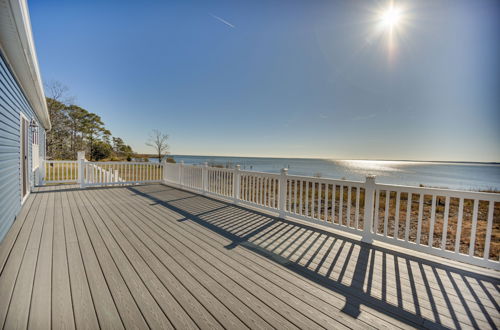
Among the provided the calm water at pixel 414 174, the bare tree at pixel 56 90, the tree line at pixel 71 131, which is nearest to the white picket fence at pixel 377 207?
the calm water at pixel 414 174

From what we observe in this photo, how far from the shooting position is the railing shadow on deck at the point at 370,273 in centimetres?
151

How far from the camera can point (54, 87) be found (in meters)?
15.7

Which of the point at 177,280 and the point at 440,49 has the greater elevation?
the point at 440,49

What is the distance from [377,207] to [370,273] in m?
0.90

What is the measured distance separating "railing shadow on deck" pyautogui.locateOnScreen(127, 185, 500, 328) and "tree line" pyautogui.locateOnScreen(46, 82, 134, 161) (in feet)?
61.6

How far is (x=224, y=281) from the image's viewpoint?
5.99 feet

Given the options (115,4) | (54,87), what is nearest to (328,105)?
(115,4)

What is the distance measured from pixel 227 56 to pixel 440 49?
763cm

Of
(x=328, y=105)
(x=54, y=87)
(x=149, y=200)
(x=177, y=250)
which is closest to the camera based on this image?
(x=177, y=250)

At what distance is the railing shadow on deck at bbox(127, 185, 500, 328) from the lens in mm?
1508

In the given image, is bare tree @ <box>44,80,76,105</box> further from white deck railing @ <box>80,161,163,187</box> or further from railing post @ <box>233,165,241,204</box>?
railing post @ <box>233,165,241,204</box>

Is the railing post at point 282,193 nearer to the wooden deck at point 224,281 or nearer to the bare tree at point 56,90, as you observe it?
the wooden deck at point 224,281

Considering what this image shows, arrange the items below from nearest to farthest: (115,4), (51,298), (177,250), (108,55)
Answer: (51,298)
(177,250)
(115,4)
(108,55)

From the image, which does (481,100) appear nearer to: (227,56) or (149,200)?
(227,56)
